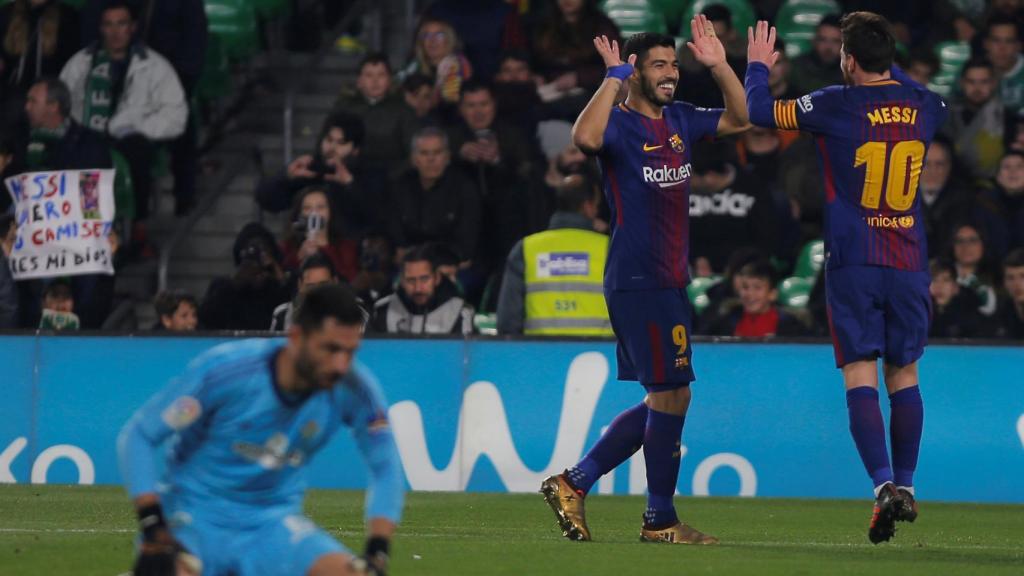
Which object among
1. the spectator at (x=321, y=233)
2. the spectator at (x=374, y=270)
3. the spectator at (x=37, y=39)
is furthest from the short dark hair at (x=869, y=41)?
the spectator at (x=37, y=39)

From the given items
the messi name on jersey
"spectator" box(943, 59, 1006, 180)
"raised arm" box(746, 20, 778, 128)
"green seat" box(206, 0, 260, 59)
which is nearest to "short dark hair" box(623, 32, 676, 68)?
"raised arm" box(746, 20, 778, 128)

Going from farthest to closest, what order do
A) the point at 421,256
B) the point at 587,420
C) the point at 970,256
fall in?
the point at 970,256 < the point at 421,256 < the point at 587,420

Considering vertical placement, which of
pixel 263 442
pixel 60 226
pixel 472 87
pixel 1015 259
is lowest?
pixel 60 226

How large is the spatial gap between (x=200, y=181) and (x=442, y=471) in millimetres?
5939

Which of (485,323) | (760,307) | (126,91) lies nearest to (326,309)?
(760,307)

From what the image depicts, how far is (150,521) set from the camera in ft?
18.7

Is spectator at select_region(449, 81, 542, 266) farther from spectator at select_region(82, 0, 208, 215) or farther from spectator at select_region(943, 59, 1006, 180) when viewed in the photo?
spectator at select_region(943, 59, 1006, 180)

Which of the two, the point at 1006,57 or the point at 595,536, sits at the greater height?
the point at 1006,57

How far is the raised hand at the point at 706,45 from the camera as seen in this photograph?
363 inches

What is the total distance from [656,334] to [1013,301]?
5.71m

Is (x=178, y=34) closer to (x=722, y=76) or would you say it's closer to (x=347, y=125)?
(x=347, y=125)

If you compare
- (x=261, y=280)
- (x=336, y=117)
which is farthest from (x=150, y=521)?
(x=336, y=117)

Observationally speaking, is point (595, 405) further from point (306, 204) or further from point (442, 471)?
point (306, 204)

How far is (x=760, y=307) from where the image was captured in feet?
45.1
